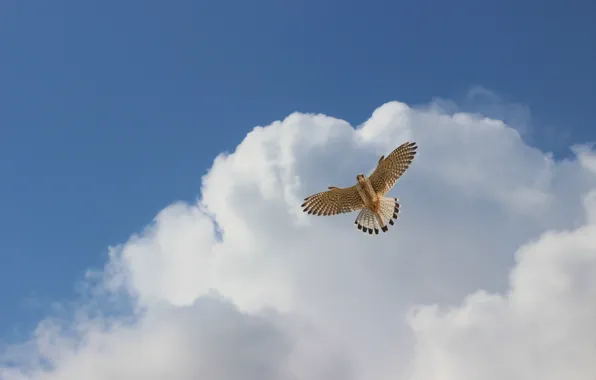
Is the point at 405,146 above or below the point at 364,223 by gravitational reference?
above

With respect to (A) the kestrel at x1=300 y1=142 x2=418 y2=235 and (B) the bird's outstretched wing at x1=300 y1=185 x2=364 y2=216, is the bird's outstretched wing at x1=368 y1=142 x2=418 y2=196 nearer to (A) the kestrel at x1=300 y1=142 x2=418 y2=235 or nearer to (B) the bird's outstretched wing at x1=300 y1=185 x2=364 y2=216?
(A) the kestrel at x1=300 y1=142 x2=418 y2=235

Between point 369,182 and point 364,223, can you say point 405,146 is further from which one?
point 364,223

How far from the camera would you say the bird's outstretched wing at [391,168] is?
2828 cm

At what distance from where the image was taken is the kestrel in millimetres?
28453

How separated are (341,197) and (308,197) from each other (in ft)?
5.79

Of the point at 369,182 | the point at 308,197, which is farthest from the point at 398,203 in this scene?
the point at 308,197

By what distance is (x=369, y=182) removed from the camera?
29.0 meters

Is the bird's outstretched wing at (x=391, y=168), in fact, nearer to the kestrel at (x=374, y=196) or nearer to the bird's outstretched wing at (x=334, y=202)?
the kestrel at (x=374, y=196)

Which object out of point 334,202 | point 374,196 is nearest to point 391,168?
point 374,196

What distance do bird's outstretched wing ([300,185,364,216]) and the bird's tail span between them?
921mm

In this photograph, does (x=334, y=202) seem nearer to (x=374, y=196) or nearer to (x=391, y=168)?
(x=374, y=196)

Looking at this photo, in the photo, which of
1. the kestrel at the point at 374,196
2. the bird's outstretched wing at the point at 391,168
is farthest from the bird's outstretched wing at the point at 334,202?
the bird's outstretched wing at the point at 391,168

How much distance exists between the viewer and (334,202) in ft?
98.6

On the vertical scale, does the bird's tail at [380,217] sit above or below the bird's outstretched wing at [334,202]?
below
